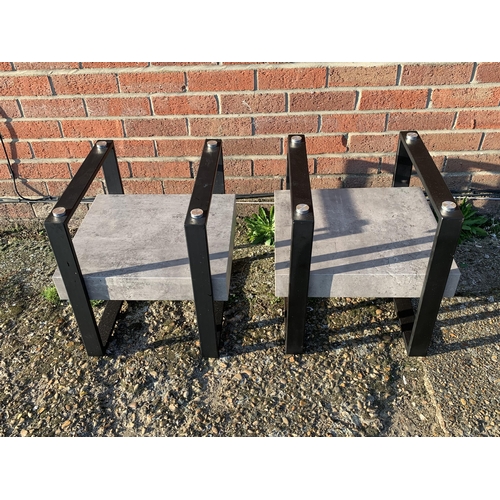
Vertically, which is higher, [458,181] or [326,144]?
[326,144]

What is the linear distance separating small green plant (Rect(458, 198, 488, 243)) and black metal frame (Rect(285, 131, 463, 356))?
0.83m

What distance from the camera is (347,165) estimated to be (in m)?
3.02

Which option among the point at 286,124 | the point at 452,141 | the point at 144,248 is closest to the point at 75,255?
the point at 144,248

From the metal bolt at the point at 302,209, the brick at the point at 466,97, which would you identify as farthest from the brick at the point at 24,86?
the brick at the point at 466,97

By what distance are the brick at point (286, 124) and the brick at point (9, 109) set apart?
1363 millimetres

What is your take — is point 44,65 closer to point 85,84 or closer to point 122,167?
point 85,84

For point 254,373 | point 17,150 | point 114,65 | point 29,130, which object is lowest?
point 254,373

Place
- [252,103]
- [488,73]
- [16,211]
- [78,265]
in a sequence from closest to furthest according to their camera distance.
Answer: [78,265]
[488,73]
[252,103]
[16,211]

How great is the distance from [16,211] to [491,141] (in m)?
3.00

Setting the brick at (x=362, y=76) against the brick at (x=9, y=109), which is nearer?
the brick at (x=362, y=76)

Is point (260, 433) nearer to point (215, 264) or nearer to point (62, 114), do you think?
point (215, 264)

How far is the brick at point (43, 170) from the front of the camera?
3.08 meters

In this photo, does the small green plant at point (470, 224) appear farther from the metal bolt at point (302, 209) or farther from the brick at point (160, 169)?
the brick at point (160, 169)

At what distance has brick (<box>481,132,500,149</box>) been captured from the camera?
2.90 m
